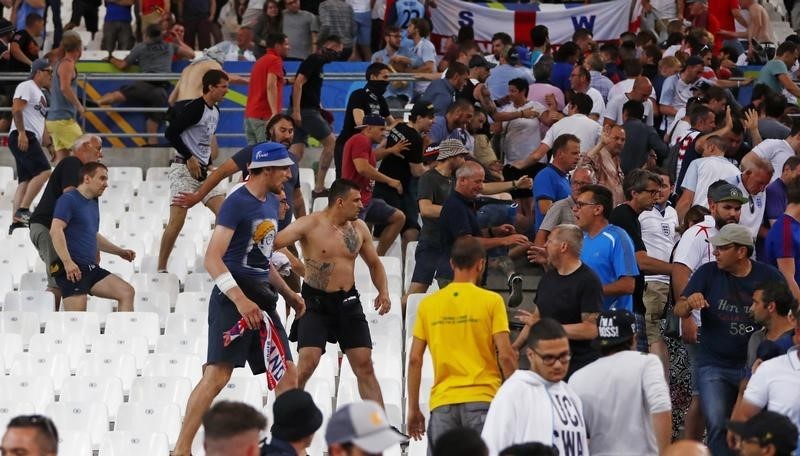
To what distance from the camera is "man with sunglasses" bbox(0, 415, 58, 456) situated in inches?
260

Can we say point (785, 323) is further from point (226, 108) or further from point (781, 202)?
point (226, 108)

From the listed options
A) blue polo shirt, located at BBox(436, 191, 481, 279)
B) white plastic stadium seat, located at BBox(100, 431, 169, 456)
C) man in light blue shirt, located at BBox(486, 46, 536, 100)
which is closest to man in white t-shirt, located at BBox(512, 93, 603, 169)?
man in light blue shirt, located at BBox(486, 46, 536, 100)

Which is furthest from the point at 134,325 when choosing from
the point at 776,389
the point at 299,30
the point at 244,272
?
the point at 299,30

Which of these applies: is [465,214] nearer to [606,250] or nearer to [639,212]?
[639,212]

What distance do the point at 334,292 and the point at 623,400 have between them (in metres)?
2.74

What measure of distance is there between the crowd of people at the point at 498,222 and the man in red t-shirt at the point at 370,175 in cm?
2

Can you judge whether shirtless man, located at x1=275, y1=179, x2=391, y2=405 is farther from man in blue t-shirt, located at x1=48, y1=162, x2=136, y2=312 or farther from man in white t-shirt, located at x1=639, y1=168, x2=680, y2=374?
man in blue t-shirt, located at x1=48, y1=162, x2=136, y2=312

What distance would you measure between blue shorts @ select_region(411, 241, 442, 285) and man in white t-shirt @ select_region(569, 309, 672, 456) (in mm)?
4395

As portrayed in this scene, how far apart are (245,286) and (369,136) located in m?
4.17

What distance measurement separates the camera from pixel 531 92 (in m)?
15.9

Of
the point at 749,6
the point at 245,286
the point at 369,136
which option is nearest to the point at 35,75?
the point at 369,136

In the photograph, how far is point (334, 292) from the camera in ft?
33.7

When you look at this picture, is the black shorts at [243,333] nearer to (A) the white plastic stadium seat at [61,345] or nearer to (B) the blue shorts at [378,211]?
(A) the white plastic stadium seat at [61,345]

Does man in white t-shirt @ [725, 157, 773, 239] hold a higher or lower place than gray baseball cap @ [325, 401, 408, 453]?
lower
